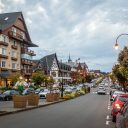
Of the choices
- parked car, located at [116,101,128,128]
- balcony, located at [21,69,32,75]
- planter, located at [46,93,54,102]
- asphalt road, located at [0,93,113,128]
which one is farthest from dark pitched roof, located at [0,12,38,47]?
parked car, located at [116,101,128,128]

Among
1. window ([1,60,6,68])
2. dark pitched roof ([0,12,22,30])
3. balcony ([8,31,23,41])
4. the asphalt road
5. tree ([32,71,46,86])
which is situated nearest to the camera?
the asphalt road

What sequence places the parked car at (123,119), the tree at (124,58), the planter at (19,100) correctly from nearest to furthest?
the parked car at (123,119), the planter at (19,100), the tree at (124,58)

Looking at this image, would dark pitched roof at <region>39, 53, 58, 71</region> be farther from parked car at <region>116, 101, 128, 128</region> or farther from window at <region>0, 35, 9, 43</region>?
parked car at <region>116, 101, 128, 128</region>

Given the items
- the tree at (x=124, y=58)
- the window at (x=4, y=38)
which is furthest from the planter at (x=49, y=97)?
the window at (x=4, y=38)

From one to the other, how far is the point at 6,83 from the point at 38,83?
692 inches

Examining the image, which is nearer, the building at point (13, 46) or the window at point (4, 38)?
the window at point (4, 38)

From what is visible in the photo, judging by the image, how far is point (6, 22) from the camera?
81.1m

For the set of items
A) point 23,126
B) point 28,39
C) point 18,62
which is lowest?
point 23,126

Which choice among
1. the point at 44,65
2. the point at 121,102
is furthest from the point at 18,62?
the point at 121,102

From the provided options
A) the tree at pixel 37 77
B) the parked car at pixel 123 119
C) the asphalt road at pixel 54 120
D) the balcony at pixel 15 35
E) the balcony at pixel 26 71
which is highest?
the balcony at pixel 15 35

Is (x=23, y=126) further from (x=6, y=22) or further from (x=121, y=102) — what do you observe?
(x=6, y=22)

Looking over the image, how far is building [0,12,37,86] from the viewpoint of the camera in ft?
255

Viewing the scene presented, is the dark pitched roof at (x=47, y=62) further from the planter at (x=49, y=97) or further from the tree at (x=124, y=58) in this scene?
the planter at (x=49, y=97)

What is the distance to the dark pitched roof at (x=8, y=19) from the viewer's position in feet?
262
